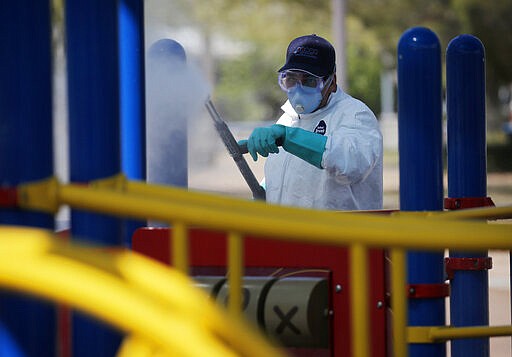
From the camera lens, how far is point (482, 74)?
3.67 metres

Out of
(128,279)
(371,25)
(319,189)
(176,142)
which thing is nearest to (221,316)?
(128,279)

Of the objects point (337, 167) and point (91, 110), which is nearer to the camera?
point (91, 110)

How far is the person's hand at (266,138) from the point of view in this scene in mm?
3611

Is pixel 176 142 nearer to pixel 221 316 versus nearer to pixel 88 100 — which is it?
pixel 88 100

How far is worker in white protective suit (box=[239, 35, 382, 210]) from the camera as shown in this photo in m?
3.61

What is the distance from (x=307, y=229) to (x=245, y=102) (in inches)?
1337

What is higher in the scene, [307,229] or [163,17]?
[163,17]

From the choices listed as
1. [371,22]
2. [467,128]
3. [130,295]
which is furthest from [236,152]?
[371,22]

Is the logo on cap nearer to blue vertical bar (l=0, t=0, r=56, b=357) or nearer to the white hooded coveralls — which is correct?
the white hooded coveralls

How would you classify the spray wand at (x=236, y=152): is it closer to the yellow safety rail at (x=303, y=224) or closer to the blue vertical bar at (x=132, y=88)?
the blue vertical bar at (x=132, y=88)

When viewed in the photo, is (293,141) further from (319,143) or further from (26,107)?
(26,107)

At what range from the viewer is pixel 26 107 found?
1.90 m

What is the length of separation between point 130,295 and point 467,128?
251 cm

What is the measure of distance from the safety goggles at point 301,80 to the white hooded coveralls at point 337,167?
3.1 inches
